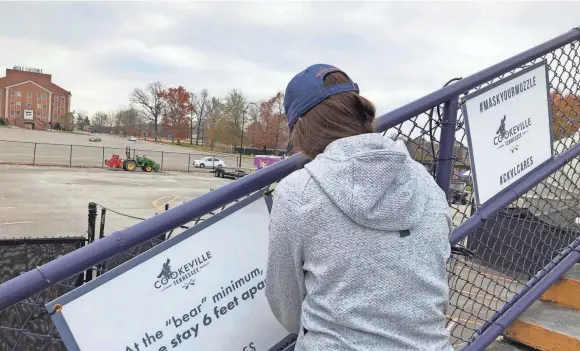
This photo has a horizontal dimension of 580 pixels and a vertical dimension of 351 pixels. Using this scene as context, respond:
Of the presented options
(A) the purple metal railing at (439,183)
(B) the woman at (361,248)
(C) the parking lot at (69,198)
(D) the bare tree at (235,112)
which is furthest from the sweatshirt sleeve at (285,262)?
(D) the bare tree at (235,112)

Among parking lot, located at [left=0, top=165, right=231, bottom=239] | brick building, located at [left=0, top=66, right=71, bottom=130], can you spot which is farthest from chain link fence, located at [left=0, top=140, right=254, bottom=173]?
brick building, located at [left=0, top=66, right=71, bottom=130]

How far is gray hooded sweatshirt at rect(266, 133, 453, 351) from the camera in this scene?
3.76 feet

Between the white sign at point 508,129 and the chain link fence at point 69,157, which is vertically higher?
the white sign at point 508,129

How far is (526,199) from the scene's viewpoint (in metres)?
2.83

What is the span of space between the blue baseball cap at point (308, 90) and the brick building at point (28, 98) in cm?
12304

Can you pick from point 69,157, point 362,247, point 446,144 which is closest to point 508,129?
point 446,144

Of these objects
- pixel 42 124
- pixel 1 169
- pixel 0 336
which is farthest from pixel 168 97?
pixel 0 336

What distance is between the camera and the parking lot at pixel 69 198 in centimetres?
1573

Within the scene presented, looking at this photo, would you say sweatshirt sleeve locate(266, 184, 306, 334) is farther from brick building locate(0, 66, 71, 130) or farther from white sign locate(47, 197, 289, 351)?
brick building locate(0, 66, 71, 130)

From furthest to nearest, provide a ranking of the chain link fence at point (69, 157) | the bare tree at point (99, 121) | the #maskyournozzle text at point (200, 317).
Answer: the bare tree at point (99, 121), the chain link fence at point (69, 157), the #maskyournozzle text at point (200, 317)

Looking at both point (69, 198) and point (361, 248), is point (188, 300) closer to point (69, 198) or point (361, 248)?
point (361, 248)

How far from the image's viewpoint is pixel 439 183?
2039mm

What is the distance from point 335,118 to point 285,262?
409 millimetres

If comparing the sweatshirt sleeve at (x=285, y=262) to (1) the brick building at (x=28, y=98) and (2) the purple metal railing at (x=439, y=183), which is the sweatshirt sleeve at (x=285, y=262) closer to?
(2) the purple metal railing at (x=439, y=183)
